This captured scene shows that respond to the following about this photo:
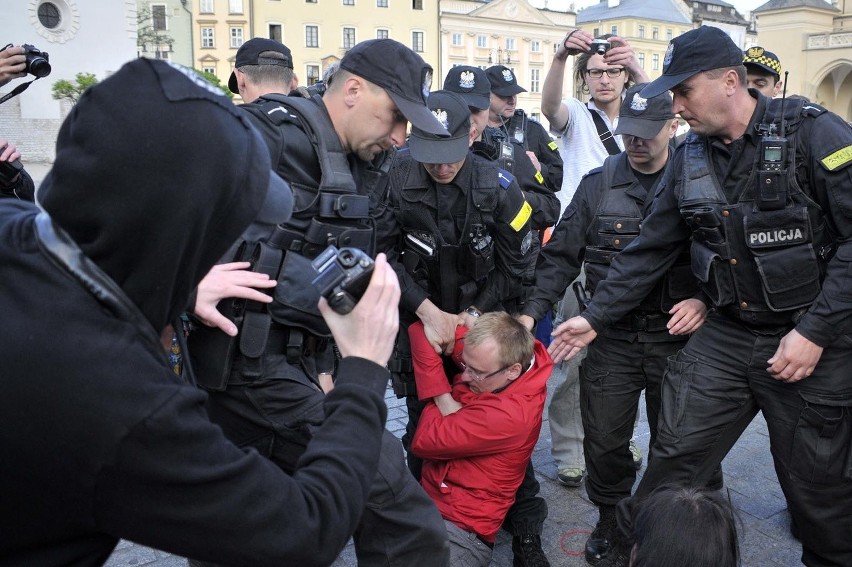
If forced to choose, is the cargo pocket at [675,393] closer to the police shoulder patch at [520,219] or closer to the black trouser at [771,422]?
the black trouser at [771,422]

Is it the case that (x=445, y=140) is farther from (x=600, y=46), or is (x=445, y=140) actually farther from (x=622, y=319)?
(x=600, y=46)

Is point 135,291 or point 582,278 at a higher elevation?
point 135,291

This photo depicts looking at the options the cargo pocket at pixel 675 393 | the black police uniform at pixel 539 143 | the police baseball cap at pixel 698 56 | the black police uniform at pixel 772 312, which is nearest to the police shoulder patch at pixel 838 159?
the black police uniform at pixel 772 312

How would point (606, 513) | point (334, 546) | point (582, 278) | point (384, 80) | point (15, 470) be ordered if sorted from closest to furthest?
point (15, 470), point (334, 546), point (384, 80), point (606, 513), point (582, 278)

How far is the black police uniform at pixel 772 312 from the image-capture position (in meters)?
3.06

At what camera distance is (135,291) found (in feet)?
4.26

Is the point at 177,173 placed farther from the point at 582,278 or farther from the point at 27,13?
the point at 27,13

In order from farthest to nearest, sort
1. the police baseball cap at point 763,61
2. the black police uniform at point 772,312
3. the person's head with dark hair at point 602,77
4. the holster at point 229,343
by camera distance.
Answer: the police baseball cap at point 763,61 < the person's head with dark hair at point 602,77 < the black police uniform at point 772,312 < the holster at point 229,343

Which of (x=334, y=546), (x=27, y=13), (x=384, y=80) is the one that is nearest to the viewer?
(x=334, y=546)

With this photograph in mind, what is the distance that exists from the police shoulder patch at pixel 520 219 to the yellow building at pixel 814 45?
184 feet

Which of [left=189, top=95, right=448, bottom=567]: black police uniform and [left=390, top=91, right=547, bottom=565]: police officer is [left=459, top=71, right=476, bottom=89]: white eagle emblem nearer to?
[left=390, top=91, right=547, bottom=565]: police officer

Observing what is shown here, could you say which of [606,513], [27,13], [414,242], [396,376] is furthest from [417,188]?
[27,13]

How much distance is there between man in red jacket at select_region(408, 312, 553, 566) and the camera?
11.5 ft

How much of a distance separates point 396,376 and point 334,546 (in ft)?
8.79
